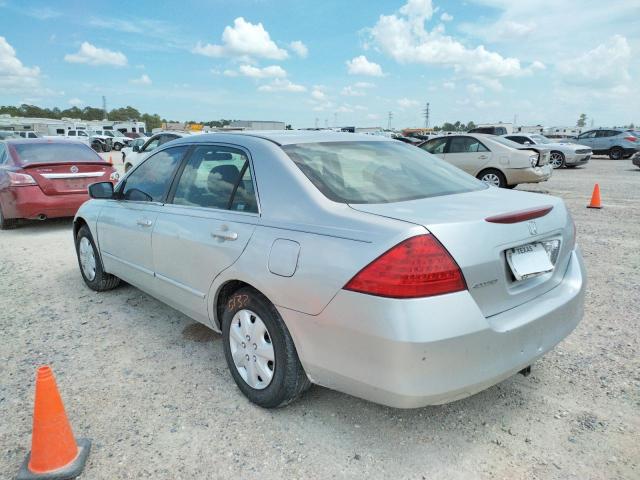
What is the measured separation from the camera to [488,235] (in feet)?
7.12

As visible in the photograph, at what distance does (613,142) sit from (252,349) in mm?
28047

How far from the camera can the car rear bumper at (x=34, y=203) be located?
7352mm

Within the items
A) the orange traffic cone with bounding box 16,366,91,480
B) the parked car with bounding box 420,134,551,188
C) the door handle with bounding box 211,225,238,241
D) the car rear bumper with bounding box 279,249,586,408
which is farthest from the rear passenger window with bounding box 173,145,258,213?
the parked car with bounding box 420,134,551,188

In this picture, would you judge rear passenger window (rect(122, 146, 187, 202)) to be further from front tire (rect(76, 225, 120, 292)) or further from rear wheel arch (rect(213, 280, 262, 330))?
rear wheel arch (rect(213, 280, 262, 330))

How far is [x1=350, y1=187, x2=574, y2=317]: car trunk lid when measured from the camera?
209 cm

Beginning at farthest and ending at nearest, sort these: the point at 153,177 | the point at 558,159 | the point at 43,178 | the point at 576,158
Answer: the point at 558,159
the point at 576,158
the point at 43,178
the point at 153,177

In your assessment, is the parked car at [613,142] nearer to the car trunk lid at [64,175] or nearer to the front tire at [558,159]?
the front tire at [558,159]

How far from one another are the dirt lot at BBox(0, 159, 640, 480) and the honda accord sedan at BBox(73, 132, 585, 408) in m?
0.29

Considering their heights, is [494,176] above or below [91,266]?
above

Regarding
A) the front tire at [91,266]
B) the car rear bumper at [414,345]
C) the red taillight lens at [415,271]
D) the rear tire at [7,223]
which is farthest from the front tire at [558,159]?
the red taillight lens at [415,271]

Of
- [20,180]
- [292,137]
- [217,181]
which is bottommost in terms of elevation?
[20,180]

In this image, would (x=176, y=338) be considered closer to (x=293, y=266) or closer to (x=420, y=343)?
(x=293, y=266)

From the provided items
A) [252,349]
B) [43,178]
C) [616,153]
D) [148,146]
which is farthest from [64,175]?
[616,153]

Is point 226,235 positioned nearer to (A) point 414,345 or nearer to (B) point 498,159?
(A) point 414,345
